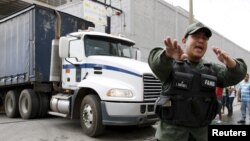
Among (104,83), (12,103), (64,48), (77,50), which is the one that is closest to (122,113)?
(104,83)

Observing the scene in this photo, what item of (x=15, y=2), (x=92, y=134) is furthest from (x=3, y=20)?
(x=15, y=2)

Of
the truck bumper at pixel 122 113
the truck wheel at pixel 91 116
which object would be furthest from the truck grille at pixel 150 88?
the truck wheel at pixel 91 116

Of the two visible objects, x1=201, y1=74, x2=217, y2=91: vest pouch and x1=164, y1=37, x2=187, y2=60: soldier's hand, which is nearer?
x1=164, y1=37, x2=187, y2=60: soldier's hand

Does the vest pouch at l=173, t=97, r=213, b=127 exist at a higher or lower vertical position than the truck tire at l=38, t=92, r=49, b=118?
higher

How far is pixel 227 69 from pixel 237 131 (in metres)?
0.47

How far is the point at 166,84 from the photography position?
2.45m

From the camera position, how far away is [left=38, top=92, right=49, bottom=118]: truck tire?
10.0 meters

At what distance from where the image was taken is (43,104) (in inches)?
395

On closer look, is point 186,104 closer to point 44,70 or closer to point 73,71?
point 73,71

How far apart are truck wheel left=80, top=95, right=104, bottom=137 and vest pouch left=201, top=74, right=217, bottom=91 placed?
4.98 m

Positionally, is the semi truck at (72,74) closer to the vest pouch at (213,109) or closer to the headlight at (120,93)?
the headlight at (120,93)

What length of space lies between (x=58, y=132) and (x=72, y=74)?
150 centimetres

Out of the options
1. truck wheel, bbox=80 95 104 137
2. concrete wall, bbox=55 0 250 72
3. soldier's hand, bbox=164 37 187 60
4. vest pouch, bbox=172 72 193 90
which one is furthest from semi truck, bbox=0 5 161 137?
A: concrete wall, bbox=55 0 250 72

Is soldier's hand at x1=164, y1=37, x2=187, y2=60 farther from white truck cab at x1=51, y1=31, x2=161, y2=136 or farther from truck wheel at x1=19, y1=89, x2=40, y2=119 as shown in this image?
truck wheel at x1=19, y1=89, x2=40, y2=119
